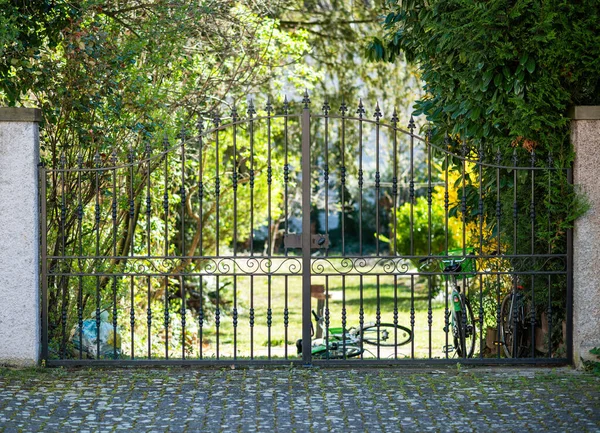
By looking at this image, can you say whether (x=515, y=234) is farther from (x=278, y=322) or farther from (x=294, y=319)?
(x=294, y=319)

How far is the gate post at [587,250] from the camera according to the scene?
7434 millimetres

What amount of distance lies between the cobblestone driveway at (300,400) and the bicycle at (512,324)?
615 millimetres

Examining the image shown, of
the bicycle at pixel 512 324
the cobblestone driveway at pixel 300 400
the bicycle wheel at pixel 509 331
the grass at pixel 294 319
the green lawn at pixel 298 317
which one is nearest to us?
the cobblestone driveway at pixel 300 400

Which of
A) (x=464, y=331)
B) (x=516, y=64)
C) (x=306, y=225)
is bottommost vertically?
(x=464, y=331)

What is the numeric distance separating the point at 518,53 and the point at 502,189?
139 cm

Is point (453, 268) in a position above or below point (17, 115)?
below

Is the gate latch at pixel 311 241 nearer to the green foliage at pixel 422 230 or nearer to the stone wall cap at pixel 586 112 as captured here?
the stone wall cap at pixel 586 112

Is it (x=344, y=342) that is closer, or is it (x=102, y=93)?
(x=344, y=342)

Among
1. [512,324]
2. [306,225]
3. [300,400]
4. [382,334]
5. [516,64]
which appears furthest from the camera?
[382,334]

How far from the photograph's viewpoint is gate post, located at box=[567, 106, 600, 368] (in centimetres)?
743

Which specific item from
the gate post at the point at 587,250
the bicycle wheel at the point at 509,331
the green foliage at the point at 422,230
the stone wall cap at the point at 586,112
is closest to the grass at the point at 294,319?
the green foliage at the point at 422,230

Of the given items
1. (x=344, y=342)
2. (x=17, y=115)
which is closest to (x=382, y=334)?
(x=344, y=342)

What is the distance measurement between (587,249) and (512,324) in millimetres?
957

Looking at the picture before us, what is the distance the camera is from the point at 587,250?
7.46 metres
